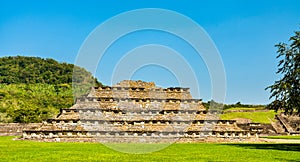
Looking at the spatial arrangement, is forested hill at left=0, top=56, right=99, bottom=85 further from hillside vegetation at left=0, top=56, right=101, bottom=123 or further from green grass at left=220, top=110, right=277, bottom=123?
green grass at left=220, top=110, right=277, bottom=123

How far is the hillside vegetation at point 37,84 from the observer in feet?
234

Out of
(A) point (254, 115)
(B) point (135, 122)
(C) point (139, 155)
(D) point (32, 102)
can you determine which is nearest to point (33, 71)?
(D) point (32, 102)

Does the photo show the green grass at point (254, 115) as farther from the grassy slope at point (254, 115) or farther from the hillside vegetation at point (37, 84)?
the hillside vegetation at point (37, 84)

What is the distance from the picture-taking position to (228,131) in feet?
99.6

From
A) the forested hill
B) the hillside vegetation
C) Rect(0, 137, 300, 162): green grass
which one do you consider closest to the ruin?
Rect(0, 137, 300, 162): green grass

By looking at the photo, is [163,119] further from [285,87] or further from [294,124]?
[294,124]

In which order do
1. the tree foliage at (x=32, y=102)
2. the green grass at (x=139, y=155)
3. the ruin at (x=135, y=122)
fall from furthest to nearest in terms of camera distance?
the tree foliage at (x=32, y=102)
the ruin at (x=135, y=122)
the green grass at (x=139, y=155)

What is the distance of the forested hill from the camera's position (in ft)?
368

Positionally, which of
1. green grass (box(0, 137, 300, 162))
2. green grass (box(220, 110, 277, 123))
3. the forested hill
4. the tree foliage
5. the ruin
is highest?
the forested hill

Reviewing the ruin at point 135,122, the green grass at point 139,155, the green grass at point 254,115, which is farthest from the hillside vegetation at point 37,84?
the green grass at point 139,155

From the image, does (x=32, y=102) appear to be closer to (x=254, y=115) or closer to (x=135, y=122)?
(x=254, y=115)

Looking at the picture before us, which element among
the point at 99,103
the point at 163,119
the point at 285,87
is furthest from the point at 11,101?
the point at 285,87

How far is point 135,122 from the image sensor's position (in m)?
30.0

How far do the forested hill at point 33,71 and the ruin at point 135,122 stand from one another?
271 ft
